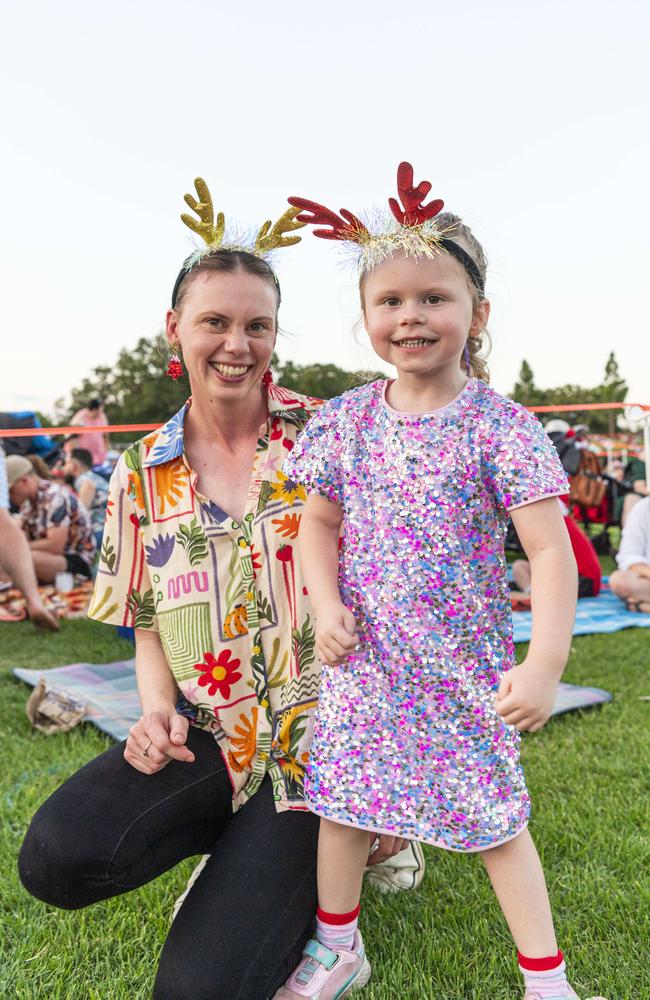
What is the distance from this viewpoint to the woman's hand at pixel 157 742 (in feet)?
5.92

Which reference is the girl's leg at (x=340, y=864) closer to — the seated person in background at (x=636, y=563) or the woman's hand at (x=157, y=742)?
the woman's hand at (x=157, y=742)

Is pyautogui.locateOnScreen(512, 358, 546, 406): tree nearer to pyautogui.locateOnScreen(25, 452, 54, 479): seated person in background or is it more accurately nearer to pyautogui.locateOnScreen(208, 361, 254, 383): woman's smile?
pyautogui.locateOnScreen(25, 452, 54, 479): seated person in background

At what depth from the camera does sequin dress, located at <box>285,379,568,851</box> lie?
62.6 inches

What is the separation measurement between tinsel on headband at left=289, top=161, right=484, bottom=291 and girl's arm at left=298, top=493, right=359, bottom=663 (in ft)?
1.68

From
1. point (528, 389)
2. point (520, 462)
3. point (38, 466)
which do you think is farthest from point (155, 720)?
point (528, 389)

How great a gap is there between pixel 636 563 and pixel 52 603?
427 cm

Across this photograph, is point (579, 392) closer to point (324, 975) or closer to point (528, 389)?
point (528, 389)

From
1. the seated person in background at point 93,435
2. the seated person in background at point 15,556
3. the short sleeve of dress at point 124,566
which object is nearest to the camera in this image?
the short sleeve of dress at point 124,566

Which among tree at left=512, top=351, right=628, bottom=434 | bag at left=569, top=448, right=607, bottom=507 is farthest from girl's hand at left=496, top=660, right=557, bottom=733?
tree at left=512, top=351, right=628, bottom=434

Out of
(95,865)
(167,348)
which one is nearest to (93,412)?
(167,348)

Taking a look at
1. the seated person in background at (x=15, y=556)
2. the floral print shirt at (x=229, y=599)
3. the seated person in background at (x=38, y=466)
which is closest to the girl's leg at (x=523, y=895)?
the floral print shirt at (x=229, y=599)

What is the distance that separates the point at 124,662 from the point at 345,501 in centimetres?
319

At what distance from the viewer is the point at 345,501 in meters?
1.73

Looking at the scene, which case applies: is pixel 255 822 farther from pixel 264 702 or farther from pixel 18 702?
pixel 18 702
